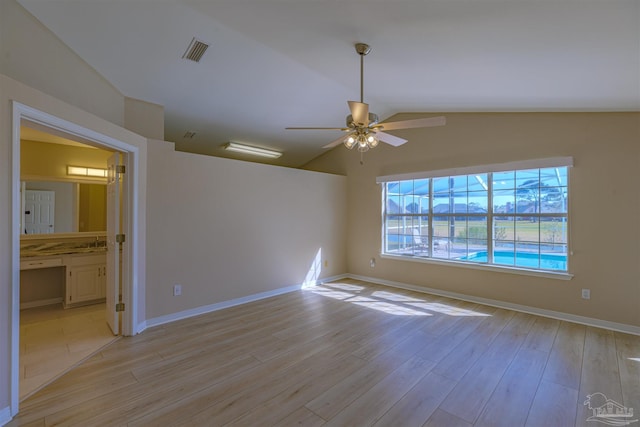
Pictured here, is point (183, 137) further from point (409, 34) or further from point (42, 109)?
point (409, 34)

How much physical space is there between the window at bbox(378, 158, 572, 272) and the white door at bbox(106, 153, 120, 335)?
4157 mm

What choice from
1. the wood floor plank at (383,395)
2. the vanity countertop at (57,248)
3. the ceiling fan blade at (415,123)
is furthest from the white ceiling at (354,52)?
the wood floor plank at (383,395)

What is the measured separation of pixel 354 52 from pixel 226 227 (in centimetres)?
284

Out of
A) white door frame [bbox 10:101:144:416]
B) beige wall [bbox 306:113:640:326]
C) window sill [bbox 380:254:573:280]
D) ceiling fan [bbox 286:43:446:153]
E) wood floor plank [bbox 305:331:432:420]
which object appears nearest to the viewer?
white door frame [bbox 10:101:144:416]

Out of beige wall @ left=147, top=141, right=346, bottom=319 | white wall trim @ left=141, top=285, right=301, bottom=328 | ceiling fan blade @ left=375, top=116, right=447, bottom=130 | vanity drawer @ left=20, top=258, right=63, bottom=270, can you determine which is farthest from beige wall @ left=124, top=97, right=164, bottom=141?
ceiling fan blade @ left=375, top=116, right=447, bottom=130

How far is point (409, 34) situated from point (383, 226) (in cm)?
363

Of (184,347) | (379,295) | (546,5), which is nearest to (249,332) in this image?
(184,347)

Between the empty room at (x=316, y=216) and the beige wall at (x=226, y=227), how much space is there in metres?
0.04

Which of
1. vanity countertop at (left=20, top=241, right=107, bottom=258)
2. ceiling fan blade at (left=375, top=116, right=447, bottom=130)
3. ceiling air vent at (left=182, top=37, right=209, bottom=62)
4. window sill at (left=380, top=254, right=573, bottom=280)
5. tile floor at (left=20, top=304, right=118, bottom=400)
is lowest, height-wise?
tile floor at (left=20, top=304, right=118, bottom=400)

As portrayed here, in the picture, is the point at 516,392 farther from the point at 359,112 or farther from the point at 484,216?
the point at 484,216

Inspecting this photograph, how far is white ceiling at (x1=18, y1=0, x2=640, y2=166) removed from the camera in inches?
81.0

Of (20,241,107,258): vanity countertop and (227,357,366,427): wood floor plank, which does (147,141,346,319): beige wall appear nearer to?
(20,241,107,258): vanity countertop

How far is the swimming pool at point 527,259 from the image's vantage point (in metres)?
3.82

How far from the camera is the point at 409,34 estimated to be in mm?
2475
